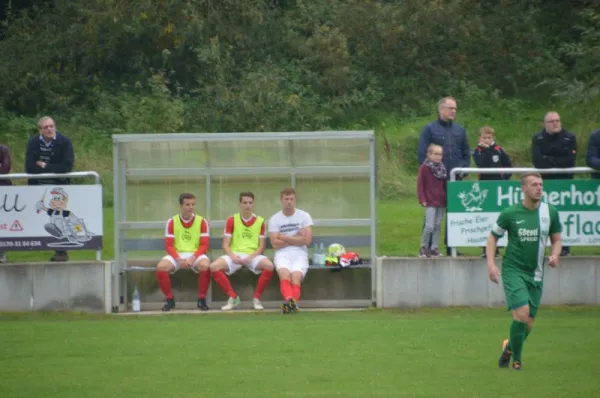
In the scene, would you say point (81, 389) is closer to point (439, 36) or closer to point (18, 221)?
point (18, 221)

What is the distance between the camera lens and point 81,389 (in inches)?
408

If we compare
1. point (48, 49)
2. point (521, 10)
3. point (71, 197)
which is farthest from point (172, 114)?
point (71, 197)

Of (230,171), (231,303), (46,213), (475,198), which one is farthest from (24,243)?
(475,198)

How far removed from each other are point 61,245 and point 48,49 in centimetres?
1837

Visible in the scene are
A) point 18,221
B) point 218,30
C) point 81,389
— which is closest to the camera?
point 81,389

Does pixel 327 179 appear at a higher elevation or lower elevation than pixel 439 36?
lower

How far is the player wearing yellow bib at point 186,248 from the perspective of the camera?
16766 millimetres

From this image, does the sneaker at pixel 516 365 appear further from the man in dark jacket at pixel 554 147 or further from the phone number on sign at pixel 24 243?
the phone number on sign at pixel 24 243

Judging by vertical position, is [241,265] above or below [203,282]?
above

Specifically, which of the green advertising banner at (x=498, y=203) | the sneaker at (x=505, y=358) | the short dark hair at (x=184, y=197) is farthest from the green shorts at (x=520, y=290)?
the short dark hair at (x=184, y=197)

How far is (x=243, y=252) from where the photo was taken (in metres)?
16.9

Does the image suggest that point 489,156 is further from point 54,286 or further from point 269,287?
point 54,286

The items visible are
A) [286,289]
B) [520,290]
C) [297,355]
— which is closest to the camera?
[520,290]

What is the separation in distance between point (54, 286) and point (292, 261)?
10.5 feet
